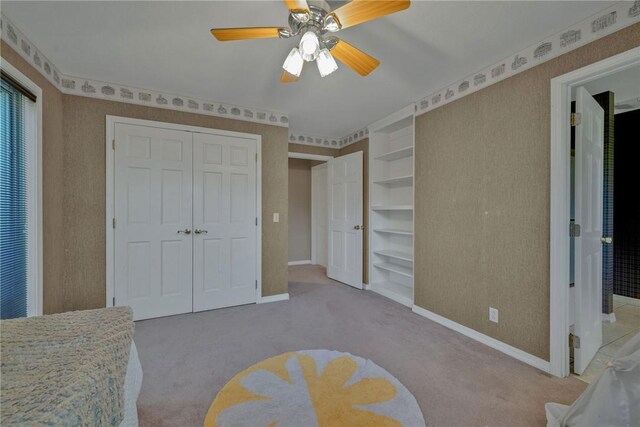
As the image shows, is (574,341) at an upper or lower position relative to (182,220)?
lower

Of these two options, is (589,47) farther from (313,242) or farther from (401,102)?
(313,242)

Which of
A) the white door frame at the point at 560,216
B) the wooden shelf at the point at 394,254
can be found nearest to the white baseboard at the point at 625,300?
the white door frame at the point at 560,216

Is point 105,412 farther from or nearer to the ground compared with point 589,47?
nearer to the ground

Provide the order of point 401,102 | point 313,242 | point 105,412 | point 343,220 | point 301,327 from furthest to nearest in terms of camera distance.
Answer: point 313,242, point 343,220, point 401,102, point 301,327, point 105,412

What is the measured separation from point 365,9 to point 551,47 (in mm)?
1594

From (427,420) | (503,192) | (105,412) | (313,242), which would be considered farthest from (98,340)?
(313,242)

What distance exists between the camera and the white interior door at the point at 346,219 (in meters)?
4.05

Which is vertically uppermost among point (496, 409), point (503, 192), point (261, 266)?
point (503, 192)

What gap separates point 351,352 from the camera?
7.16ft

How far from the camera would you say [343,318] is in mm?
2885

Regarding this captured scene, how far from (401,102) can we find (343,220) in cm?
195

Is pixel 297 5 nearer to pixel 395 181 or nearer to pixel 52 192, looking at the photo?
pixel 52 192

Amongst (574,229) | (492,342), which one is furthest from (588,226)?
(492,342)

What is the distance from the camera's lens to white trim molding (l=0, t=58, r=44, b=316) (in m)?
2.06
